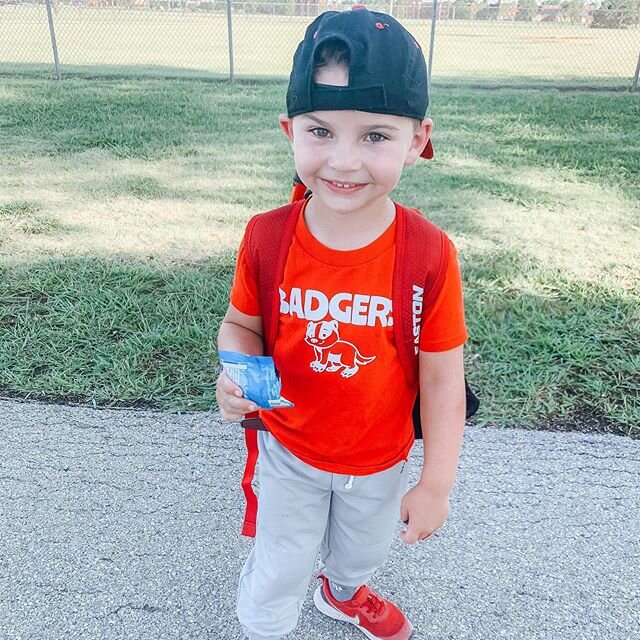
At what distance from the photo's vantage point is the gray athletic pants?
1.52m

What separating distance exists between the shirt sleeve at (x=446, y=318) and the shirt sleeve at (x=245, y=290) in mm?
366

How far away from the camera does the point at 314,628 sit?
182 cm

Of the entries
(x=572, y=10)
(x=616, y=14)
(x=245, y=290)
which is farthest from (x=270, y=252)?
(x=572, y=10)

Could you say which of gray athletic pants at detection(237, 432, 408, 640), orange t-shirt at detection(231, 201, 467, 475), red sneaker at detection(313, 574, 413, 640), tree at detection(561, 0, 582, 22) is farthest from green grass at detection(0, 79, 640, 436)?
tree at detection(561, 0, 582, 22)

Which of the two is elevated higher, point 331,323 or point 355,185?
point 355,185

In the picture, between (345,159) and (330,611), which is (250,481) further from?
(345,159)

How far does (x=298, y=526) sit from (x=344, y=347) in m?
0.46

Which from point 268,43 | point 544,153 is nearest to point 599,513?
point 544,153

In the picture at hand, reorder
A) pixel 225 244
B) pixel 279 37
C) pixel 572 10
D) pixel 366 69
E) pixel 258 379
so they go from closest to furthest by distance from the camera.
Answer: pixel 366 69, pixel 258 379, pixel 225 244, pixel 279 37, pixel 572 10

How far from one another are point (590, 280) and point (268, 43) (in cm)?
1284

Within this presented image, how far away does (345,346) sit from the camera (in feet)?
4.50

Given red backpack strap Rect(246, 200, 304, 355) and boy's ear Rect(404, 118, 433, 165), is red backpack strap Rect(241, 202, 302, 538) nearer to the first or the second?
red backpack strap Rect(246, 200, 304, 355)

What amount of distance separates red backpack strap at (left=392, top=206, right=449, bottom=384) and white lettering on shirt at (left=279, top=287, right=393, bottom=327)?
1.1 inches

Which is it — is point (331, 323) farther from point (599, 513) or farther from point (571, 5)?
point (571, 5)
